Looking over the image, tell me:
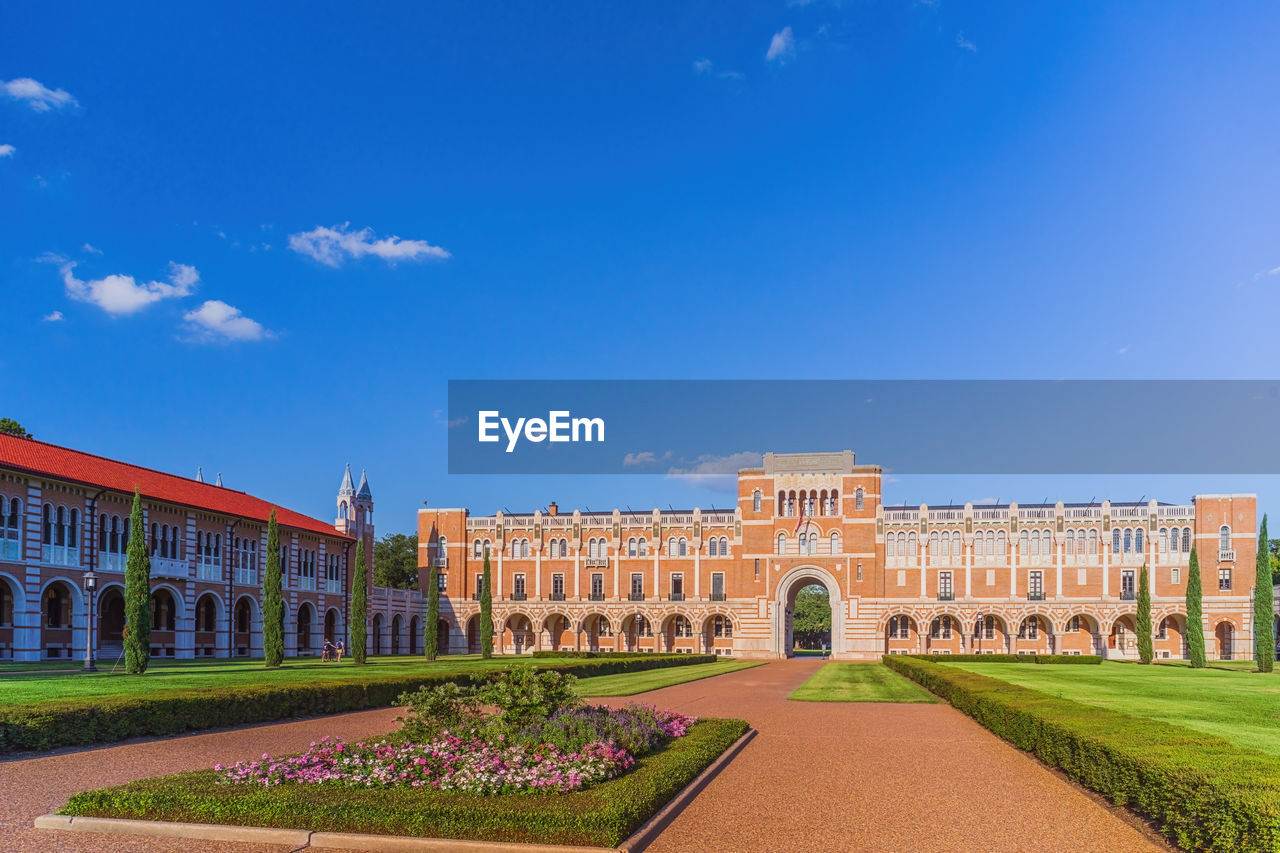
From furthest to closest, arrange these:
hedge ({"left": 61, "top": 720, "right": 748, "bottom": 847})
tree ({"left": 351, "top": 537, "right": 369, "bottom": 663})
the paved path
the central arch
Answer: the central arch → tree ({"left": 351, "top": 537, "right": 369, "bottom": 663}) → the paved path → hedge ({"left": 61, "top": 720, "right": 748, "bottom": 847})

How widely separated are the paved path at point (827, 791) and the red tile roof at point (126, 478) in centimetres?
2702

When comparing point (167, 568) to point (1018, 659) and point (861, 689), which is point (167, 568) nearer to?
point (861, 689)

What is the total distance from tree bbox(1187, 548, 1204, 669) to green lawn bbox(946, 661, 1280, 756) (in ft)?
51.7

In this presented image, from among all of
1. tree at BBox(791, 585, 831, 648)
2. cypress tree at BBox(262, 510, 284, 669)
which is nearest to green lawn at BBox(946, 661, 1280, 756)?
cypress tree at BBox(262, 510, 284, 669)

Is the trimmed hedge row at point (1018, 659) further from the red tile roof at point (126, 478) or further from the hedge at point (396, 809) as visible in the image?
the hedge at point (396, 809)

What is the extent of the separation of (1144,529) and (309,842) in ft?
223

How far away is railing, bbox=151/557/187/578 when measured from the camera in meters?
45.9

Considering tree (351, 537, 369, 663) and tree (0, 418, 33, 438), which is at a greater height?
tree (0, 418, 33, 438)

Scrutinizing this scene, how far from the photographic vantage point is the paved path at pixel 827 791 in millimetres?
10203

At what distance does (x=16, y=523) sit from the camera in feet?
128

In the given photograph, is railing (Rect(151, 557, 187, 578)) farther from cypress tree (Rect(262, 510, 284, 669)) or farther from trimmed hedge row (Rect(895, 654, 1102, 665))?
trimmed hedge row (Rect(895, 654, 1102, 665))

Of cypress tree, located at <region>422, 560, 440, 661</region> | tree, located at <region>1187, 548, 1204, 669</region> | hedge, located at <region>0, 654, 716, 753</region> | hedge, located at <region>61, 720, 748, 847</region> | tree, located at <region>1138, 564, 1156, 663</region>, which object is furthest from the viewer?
cypress tree, located at <region>422, 560, 440, 661</region>

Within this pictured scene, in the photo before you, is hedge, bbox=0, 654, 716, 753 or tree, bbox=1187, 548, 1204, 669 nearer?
hedge, bbox=0, 654, 716, 753

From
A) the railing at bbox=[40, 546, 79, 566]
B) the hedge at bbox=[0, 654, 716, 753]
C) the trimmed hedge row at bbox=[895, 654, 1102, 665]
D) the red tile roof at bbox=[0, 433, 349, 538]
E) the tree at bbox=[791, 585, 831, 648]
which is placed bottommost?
the tree at bbox=[791, 585, 831, 648]
